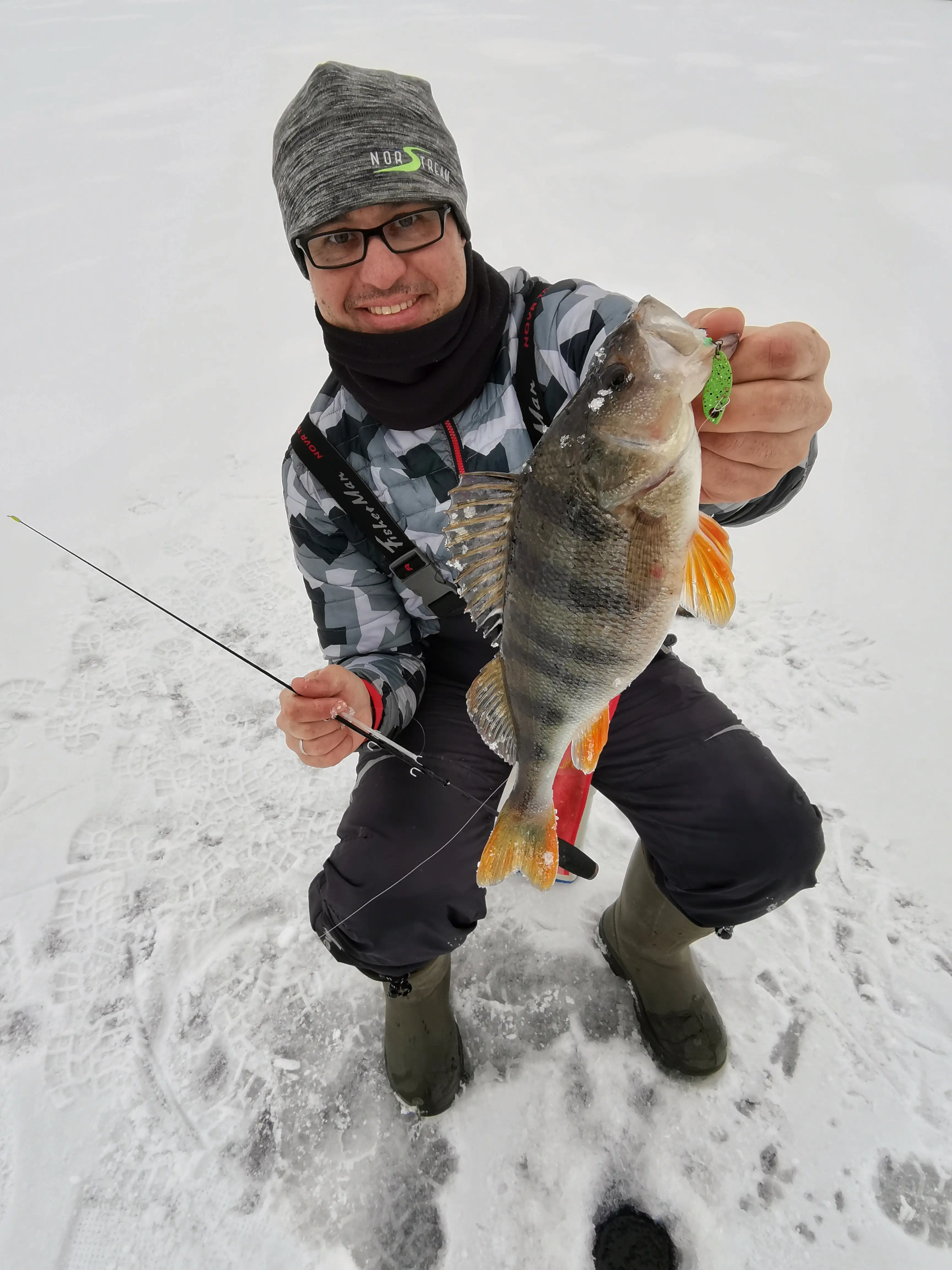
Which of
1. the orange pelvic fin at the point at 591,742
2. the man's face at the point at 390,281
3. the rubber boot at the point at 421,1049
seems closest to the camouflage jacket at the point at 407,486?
the man's face at the point at 390,281

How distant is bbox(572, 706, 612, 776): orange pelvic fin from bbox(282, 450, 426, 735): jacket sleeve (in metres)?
0.59

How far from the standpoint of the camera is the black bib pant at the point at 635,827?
163 centimetres

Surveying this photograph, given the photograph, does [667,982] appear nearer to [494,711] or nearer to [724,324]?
[494,711]

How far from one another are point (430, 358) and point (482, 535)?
538 millimetres

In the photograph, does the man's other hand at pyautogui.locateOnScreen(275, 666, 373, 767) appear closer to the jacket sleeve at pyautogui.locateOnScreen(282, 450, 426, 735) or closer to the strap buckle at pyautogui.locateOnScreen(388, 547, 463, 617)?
the jacket sleeve at pyautogui.locateOnScreen(282, 450, 426, 735)

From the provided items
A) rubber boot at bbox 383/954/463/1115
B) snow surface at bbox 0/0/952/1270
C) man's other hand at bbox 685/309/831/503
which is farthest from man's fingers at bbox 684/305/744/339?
snow surface at bbox 0/0/952/1270

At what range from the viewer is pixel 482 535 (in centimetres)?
134

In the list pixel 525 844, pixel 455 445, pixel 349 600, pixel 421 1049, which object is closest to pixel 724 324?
pixel 455 445

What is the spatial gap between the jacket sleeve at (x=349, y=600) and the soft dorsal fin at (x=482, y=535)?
23.0 inches

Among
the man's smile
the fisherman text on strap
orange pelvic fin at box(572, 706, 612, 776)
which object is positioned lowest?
orange pelvic fin at box(572, 706, 612, 776)

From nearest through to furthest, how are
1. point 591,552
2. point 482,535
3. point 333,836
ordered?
point 591,552, point 482,535, point 333,836

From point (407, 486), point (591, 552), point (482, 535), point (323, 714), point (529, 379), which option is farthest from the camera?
point (407, 486)

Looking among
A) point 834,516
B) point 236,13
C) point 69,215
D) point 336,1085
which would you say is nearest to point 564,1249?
point 336,1085

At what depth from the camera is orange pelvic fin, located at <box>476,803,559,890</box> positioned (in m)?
1.56
